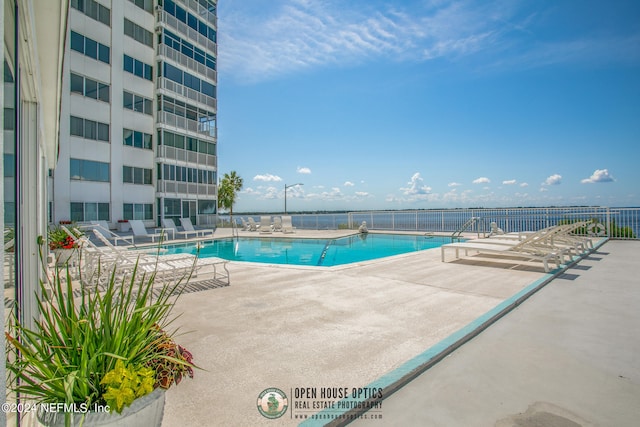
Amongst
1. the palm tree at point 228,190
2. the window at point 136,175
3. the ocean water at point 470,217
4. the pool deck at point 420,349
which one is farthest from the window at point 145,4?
the pool deck at point 420,349

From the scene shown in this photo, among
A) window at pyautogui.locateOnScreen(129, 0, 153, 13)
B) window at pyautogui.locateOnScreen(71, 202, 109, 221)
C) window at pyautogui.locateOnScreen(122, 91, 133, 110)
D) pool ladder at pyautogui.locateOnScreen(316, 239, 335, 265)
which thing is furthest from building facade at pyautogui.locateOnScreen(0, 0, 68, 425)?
window at pyautogui.locateOnScreen(129, 0, 153, 13)

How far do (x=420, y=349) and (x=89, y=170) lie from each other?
19.5 m

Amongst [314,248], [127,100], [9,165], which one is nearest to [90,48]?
[127,100]

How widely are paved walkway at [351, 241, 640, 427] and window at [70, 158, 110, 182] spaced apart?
1937 cm

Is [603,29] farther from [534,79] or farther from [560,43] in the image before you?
[534,79]

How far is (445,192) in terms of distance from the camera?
29.3m

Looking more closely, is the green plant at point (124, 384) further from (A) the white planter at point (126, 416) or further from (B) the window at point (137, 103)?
(B) the window at point (137, 103)

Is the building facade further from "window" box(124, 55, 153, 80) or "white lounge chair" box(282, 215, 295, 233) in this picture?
"window" box(124, 55, 153, 80)

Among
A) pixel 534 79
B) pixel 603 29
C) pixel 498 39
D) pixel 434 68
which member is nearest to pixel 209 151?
pixel 434 68

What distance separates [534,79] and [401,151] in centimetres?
1458

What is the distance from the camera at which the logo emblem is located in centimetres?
210

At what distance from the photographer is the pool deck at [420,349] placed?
2127mm

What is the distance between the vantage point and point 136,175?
62.7ft

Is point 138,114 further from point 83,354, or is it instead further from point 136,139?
point 83,354
